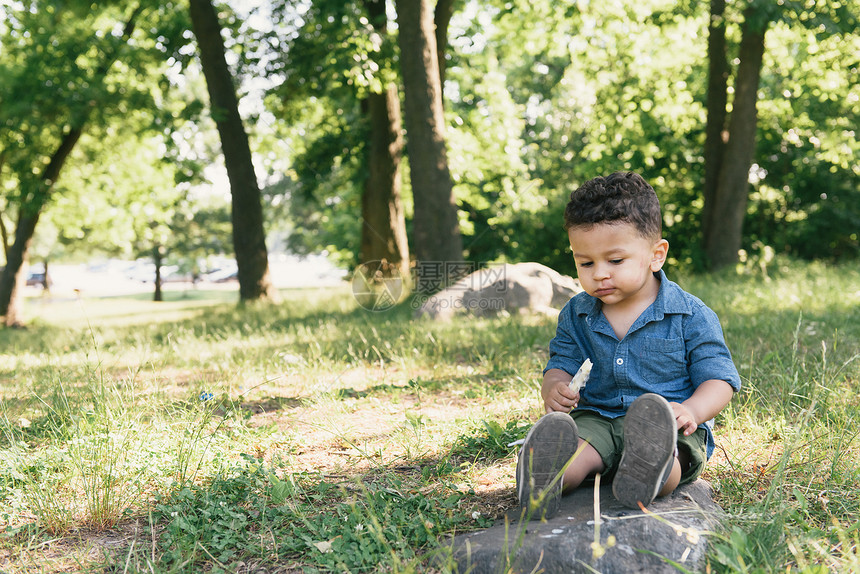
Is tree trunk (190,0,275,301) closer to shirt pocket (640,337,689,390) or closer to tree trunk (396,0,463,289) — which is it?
tree trunk (396,0,463,289)

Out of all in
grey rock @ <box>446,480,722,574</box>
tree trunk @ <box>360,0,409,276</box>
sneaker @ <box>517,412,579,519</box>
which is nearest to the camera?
grey rock @ <box>446,480,722,574</box>

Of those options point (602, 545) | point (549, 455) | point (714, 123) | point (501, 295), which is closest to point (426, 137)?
point (501, 295)

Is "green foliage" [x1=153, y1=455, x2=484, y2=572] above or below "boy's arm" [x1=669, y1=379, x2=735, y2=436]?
below

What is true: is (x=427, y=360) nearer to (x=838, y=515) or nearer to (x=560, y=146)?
(x=838, y=515)

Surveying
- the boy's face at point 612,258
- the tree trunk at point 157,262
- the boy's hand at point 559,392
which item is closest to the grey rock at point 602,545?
the boy's hand at point 559,392

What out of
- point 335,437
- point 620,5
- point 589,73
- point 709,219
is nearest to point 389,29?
point 620,5

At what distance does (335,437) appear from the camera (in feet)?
11.3

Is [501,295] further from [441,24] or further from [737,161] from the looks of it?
[737,161]

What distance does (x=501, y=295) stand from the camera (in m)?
8.05

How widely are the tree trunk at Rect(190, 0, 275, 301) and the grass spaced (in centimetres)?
596

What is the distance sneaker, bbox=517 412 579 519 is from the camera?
2240 millimetres

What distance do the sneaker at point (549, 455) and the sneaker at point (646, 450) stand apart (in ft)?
0.61

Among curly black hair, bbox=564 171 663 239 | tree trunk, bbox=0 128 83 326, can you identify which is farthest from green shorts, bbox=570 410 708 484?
tree trunk, bbox=0 128 83 326

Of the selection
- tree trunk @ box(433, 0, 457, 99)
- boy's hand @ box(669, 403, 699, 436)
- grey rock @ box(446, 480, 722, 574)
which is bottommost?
grey rock @ box(446, 480, 722, 574)
